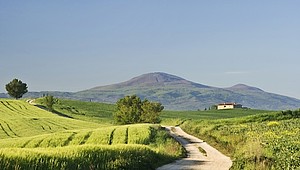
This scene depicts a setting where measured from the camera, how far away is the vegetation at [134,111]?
104 m

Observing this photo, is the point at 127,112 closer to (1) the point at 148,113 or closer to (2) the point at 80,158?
(1) the point at 148,113

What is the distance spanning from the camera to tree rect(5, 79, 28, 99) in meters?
148

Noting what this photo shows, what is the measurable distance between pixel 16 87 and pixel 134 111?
2272 inches

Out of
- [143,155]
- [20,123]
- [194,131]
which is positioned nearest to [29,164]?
[143,155]

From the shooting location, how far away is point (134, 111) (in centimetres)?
10500

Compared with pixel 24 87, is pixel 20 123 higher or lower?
lower

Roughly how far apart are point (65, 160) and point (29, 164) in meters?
2.51

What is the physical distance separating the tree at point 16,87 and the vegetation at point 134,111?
50975 mm

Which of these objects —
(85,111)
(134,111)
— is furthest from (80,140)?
(85,111)

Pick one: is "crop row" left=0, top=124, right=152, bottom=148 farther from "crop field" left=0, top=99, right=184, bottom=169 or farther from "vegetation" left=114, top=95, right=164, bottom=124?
"vegetation" left=114, top=95, right=164, bottom=124

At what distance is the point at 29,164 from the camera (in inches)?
692

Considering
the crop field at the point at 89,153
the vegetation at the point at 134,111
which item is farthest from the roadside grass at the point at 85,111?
the crop field at the point at 89,153

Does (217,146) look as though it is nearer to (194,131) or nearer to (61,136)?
(61,136)

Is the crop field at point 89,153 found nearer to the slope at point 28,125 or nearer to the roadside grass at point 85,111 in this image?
the slope at point 28,125
